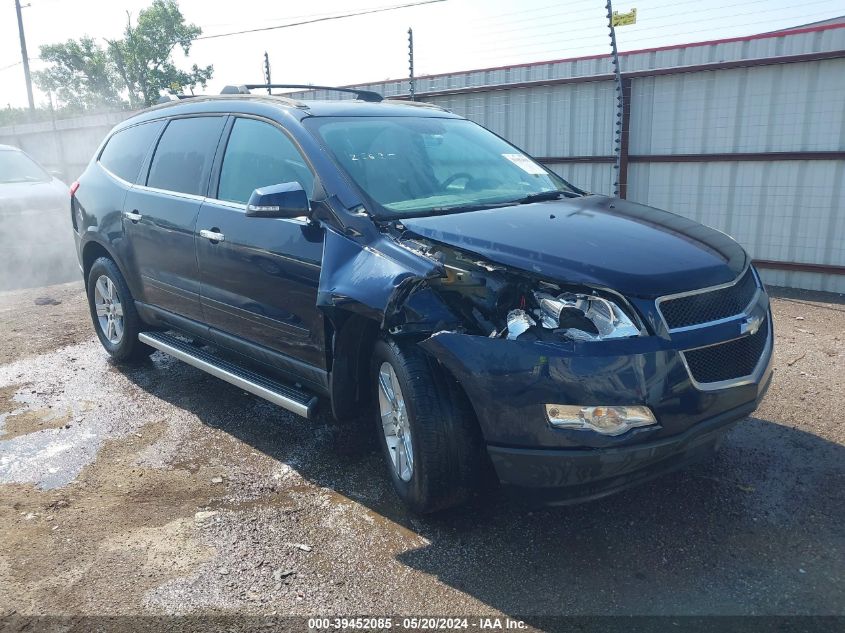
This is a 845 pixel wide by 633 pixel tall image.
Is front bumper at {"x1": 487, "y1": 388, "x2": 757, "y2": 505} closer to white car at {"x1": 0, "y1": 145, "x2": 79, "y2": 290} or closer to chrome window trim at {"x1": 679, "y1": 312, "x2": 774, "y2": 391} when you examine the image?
chrome window trim at {"x1": 679, "y1": 312, "x2": 774, "y2": 391}

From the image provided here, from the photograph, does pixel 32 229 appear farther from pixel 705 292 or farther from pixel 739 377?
pixel 739 377

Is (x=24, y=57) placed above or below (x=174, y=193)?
above

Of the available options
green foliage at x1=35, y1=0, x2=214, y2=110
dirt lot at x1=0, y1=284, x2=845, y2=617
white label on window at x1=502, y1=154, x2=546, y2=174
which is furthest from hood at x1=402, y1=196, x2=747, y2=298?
green foliage at x1=35, y1=0, x2=214, y2=110

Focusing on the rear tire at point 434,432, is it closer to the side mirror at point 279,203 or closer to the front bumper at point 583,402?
the front bumper at point 583,402

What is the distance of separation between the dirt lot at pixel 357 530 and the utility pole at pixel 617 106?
14.6 ft

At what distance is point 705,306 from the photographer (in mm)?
2826

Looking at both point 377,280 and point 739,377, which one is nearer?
point 739,377

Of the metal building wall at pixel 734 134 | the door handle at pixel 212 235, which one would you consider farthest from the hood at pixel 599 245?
the metal building wall at pixel 734 134

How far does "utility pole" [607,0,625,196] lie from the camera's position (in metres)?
7.98

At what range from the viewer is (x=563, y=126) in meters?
9.12

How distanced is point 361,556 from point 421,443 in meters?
0.57

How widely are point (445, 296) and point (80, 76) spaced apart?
2654 inches

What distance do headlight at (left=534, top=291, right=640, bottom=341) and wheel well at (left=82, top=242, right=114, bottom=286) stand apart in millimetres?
4121

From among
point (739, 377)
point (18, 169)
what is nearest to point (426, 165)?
point (739, 377)
